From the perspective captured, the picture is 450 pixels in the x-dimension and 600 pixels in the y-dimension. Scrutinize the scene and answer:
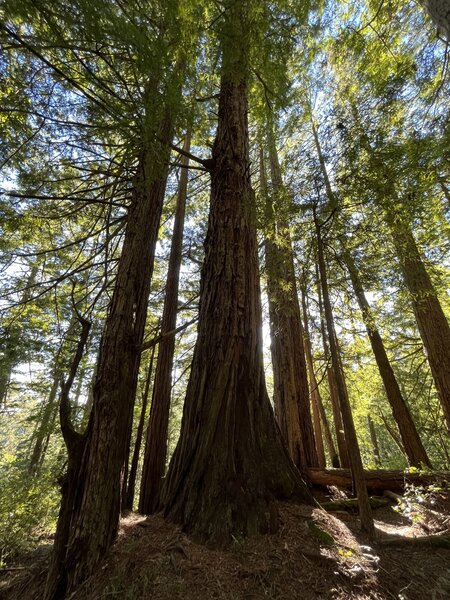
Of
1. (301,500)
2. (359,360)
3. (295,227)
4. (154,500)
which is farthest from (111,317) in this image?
(359,360)

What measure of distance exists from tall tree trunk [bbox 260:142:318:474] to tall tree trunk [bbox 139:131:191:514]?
2.08m

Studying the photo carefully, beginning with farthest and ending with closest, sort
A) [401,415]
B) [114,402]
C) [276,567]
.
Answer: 1. [401,415]
2. [114,402]
3. [276,567]

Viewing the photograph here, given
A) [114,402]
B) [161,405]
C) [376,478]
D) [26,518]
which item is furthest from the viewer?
[26,518]

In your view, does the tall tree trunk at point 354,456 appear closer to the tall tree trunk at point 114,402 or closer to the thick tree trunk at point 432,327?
the tall tree trunk at point 114,402

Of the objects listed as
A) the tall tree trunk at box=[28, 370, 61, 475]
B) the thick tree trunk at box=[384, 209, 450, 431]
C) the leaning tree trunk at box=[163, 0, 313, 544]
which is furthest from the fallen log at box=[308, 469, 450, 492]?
the tall tree trunk at box=[28, 370, 61, 475]

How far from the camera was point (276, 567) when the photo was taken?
1780mm

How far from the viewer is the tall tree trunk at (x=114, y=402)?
2.13m

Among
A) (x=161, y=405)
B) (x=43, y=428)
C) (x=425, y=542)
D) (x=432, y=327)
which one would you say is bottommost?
(x=425, y=542)

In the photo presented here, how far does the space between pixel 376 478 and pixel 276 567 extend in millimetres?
4141

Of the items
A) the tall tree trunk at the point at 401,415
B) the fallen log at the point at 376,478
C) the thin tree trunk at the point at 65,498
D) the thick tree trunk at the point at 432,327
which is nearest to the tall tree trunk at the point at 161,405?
the thin tree trunk at the point at 65,498

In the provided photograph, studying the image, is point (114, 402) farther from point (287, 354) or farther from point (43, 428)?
point (43, 428)

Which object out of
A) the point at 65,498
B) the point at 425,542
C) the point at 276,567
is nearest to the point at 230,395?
the point at 276,567

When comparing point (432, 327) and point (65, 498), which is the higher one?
point (432, 327)

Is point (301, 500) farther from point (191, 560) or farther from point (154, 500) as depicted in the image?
point (154, 500)
